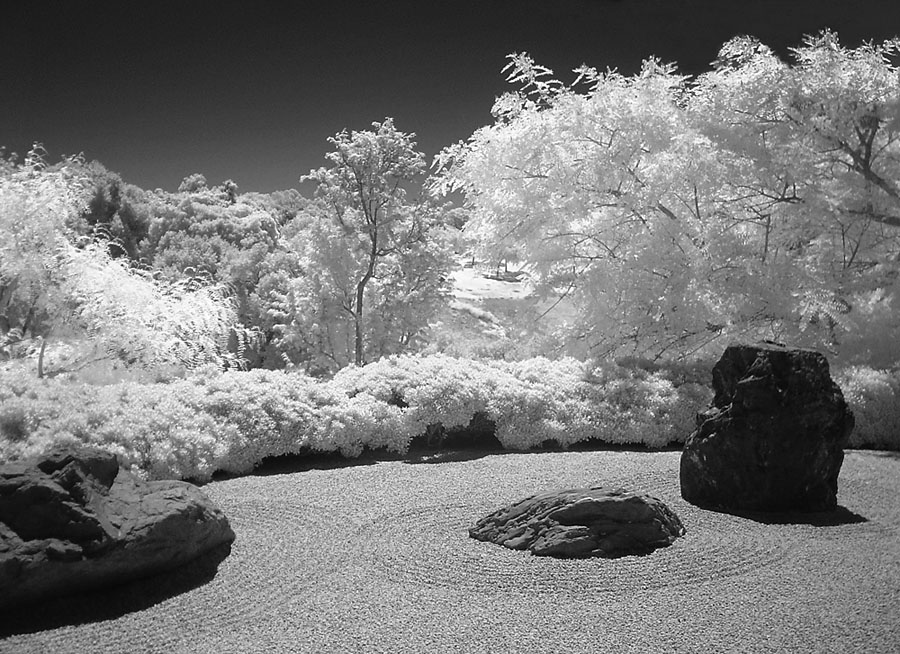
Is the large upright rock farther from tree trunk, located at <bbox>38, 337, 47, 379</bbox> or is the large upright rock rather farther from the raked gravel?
tree trunk, located at <bbox>38, 337, 47, 379</bbox>

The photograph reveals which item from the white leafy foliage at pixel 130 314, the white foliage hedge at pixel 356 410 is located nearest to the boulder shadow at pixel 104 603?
the white foliage hedge at pixel 356 410

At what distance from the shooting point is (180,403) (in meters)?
5.46

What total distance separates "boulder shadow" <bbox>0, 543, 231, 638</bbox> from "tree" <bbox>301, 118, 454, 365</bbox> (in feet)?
36.2

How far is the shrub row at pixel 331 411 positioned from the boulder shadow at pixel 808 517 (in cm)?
210

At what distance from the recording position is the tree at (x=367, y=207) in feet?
47.5

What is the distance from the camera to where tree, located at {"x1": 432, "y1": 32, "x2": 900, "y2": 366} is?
763 cm

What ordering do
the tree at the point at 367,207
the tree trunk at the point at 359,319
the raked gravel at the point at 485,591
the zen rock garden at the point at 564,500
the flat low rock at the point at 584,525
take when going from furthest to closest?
the tree at the point at 367,207, the tree trunk at the point at 359,319, the flat low rock at the point at 584,525, the zen rock garden at the point at 564,500, the raked gravel at the point at 485,591

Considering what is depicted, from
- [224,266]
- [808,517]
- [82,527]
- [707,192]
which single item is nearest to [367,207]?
[224,266]

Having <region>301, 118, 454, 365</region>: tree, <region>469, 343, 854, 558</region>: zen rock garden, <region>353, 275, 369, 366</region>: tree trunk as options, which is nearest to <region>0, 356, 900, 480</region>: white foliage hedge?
<region>469, 343, 854, 558</region>: zen rock garden

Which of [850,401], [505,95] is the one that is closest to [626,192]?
[505,95]

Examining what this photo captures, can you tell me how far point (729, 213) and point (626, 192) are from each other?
1169 mm

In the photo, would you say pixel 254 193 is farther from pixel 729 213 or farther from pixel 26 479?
pixel 26 479

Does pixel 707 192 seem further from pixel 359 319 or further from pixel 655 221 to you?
pixel 359 319

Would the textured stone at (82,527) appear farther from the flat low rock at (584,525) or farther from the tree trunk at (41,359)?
the tree trunk at (41,359)
